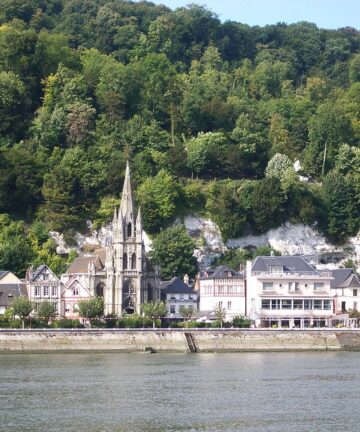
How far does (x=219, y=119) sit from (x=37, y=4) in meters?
37.4

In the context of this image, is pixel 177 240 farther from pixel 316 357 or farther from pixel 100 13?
pixel 100 13

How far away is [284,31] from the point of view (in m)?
169

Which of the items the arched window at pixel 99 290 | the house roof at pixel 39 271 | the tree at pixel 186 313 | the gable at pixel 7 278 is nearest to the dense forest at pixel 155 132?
the gable at pixel 7 278

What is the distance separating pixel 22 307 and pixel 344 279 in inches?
871

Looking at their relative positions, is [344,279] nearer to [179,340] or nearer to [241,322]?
[241,322]

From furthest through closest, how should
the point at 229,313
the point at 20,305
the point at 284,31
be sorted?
the point at 284,31, the point at 229,313, the point at 20,305

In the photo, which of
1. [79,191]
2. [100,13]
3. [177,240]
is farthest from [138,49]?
[177,240]

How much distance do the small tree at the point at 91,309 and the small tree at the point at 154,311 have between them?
9.02 feet

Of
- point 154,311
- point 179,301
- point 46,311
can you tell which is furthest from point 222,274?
point 46,311

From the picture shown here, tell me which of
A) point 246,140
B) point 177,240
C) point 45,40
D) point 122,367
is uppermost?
point 45,40

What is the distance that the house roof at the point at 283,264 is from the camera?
95188 millimetres

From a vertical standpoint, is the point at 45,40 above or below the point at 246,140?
above

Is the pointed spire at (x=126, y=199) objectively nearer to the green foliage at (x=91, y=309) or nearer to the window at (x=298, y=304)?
the green foliage at (x=91, y=309)

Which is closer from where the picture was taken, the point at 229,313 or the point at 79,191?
the point at 229,313
